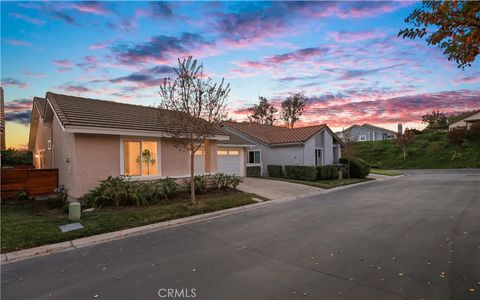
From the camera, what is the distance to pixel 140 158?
1260 centimetres

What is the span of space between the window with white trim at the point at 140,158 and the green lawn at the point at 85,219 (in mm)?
2770

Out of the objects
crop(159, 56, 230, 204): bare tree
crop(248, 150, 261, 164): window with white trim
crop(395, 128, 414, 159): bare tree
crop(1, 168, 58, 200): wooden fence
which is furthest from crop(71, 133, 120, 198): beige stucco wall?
crop(395, 128, 414, 159): bare tree

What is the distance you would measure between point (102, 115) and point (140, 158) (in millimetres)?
2714

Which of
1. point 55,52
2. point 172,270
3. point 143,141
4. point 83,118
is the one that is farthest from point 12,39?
point 172,270

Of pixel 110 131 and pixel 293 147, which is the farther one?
pixel 293 147

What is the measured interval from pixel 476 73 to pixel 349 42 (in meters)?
10.2

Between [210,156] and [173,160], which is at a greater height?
[210,156]

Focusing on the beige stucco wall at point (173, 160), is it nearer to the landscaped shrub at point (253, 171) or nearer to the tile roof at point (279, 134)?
the landscaped shrub at point (253, 171)

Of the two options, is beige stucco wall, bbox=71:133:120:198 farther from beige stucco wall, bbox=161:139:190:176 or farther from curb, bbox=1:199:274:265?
curb, bbox=1:199:274:265

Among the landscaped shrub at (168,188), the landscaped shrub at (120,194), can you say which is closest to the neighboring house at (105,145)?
the landscaped shrub at (120,194)

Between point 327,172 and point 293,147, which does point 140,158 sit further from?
point 327,172

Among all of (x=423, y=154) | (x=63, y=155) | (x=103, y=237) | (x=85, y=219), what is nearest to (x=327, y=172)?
(x=85, y=219)

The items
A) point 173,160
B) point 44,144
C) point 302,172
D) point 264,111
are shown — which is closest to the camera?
point 173,160

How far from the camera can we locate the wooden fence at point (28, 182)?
12.1 m
